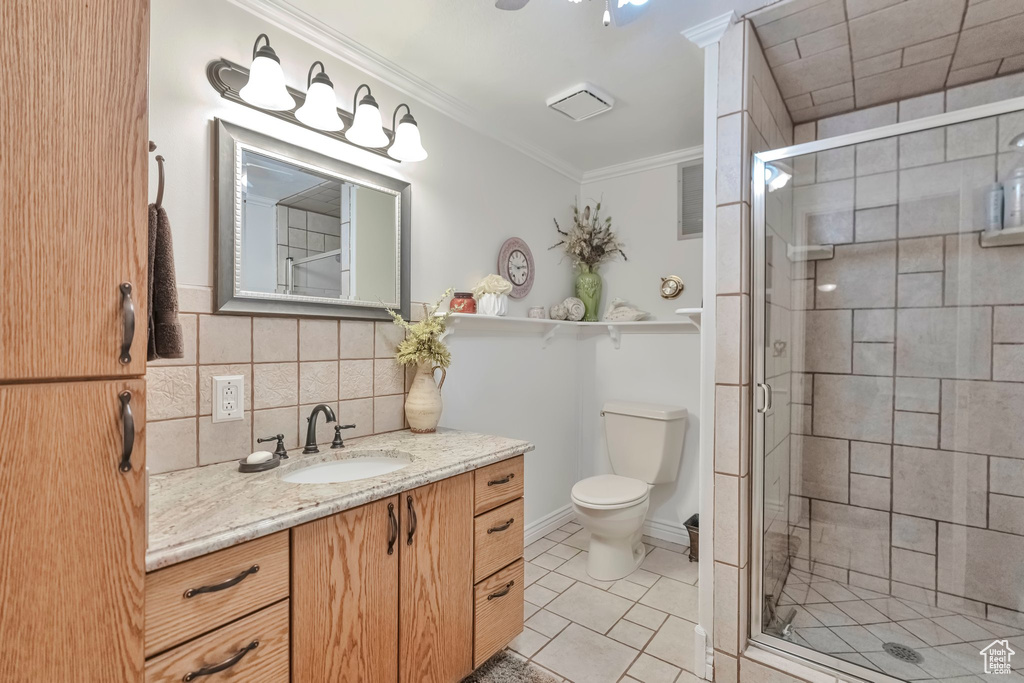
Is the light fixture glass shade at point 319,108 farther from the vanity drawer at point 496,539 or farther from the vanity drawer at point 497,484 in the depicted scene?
the vanity drawer at point 496,539

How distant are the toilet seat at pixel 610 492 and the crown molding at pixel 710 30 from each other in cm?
194

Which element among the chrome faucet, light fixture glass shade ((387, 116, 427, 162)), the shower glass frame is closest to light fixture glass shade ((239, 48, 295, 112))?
light fixture glass shade ((387, 116, 427, 162))

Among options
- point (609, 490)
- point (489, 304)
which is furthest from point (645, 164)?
point (609, 490)

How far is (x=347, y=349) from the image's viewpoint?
1835mm

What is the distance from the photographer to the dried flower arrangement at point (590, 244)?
3.08m

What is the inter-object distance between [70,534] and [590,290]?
272 cm

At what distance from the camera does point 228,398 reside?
4.89 feet

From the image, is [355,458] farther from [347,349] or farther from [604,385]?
[604,385]

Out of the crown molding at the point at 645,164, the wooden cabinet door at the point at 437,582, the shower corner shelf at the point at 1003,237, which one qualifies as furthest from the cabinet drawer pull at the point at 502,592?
the crown molding at the point at 645,164

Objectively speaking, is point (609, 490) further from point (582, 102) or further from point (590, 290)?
point (582, 102)

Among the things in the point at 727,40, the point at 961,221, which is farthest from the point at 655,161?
the point at 961,221

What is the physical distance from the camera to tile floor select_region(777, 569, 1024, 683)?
5.22 ft

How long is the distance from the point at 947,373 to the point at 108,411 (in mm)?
2697

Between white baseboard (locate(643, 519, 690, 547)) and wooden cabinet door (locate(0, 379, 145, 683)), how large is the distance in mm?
2551
